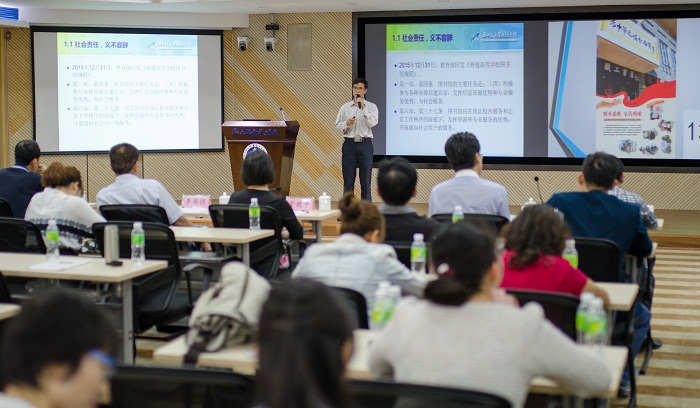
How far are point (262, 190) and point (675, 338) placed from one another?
281 cm

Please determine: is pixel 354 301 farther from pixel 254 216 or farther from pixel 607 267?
pixel 254 216

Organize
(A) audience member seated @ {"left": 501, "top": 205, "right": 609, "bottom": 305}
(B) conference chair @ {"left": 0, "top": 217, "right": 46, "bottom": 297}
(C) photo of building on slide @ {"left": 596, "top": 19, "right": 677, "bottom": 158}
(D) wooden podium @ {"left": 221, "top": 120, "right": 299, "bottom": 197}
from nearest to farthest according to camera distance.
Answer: (A) audience member seated @ {"left": 501, "top": 205, "right": 609, "bottom": 305} → (B) conference chair @ {"left": 0, "top": 217, "right": 46, "bottom": 297} → (D) wooden podium @ {"left": 221, "top": 120, "right": 299, "bottom": 197} → (C) photo of building on slide @ {"left": 596, "top": 19, "right": 677, "bottom": 158}

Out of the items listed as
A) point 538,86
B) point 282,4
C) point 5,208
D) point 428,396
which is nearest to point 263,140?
point 282,4

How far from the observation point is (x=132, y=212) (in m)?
5.39

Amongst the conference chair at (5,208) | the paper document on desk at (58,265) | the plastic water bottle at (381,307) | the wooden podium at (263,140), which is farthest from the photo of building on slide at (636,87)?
the plastic water bottle at (381,307)

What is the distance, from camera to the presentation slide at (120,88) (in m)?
11.5

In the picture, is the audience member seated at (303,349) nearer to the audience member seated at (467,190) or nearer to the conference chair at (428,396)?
the conference chair at (428,396)

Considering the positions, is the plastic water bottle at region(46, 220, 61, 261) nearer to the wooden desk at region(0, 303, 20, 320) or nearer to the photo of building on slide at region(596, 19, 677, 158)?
the wooden desk at region(0, 303, 20, 320)

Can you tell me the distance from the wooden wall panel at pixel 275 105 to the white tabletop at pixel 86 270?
25.4 ft

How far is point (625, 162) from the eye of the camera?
36.1 ft

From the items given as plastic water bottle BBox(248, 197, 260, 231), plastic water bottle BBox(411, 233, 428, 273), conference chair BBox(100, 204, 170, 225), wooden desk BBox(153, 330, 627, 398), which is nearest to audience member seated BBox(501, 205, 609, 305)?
wooden desk BBox(153, 330, 627, 398)

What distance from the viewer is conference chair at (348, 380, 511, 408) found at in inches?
70.1

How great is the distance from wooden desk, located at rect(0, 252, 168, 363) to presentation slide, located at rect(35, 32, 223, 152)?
749 centimetres

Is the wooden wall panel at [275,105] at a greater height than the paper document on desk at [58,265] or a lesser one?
greater
